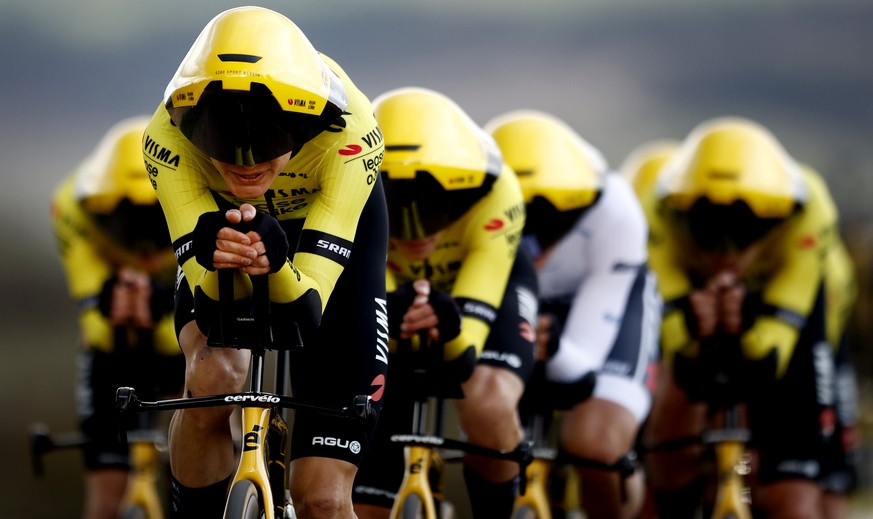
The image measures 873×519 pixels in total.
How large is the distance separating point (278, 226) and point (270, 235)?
0.18 feet

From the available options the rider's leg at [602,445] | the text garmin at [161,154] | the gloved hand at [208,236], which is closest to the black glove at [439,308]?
the text garmin at [161,154]

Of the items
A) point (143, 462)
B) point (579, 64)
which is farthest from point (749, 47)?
point (143, 462)

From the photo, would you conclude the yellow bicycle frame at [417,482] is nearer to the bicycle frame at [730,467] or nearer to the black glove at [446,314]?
the black glove at [446,314]

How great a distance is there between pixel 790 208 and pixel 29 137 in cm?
947

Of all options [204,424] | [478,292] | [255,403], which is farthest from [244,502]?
[478,292]

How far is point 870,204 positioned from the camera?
Answer: 63.6ft

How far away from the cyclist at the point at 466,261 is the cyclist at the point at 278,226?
792 millimetres

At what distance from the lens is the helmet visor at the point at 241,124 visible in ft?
14.4

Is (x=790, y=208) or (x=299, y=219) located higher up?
A: (x=790, y=208)

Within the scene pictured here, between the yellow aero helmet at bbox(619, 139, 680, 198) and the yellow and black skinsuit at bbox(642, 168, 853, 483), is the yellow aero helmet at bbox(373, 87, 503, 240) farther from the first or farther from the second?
the yellow aero helmet at bbox(619, 139, 680, 198)

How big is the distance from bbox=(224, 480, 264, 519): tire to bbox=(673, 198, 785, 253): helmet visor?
171 inches

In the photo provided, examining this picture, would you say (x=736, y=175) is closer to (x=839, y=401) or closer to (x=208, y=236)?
(x=839, y=401)

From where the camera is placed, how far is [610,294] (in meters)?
7.63

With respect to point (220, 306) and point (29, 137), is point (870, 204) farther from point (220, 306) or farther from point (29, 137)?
point (220, 306)
